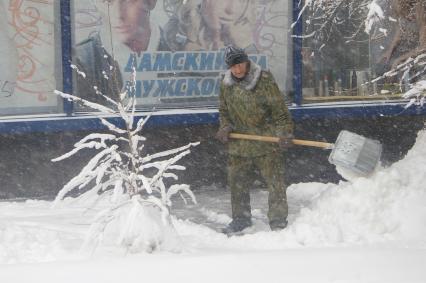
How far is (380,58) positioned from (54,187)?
14.9 feet

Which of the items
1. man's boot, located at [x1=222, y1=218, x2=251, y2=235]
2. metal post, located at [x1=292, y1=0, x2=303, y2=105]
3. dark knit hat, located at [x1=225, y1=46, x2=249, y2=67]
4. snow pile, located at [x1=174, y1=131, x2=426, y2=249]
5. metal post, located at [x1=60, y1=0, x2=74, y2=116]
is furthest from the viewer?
metal post, located at [x1=292, y1=0, x2=303, y2=105]

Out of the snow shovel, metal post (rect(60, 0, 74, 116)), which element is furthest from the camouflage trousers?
metal post (rect(60, 0, 74, 116))

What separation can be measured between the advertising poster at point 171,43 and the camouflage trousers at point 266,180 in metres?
2.00

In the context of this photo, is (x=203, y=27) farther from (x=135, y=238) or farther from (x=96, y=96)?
(x=135, y=238)

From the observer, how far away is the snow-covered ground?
14.2 ft

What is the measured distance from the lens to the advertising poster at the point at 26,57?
7781mm

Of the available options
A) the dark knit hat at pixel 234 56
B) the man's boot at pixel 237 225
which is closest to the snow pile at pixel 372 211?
the man's boot at pixel 237 225

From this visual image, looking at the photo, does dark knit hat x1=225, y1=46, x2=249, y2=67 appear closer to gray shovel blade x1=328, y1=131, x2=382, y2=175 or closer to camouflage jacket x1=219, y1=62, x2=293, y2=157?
camouflage jacket x1=219, y1=62, x2=293, y2=157

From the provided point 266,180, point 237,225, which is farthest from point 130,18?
point 237,225

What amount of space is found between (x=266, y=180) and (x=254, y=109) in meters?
0.70

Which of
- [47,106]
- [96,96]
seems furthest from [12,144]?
[96,96]

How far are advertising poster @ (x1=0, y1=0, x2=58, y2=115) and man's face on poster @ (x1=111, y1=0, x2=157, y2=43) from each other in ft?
2.46

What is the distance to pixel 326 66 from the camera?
9.20 m

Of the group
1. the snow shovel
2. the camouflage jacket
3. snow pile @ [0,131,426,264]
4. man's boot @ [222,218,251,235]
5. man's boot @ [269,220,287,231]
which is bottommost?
man's boot @ [222,218,251,235]
